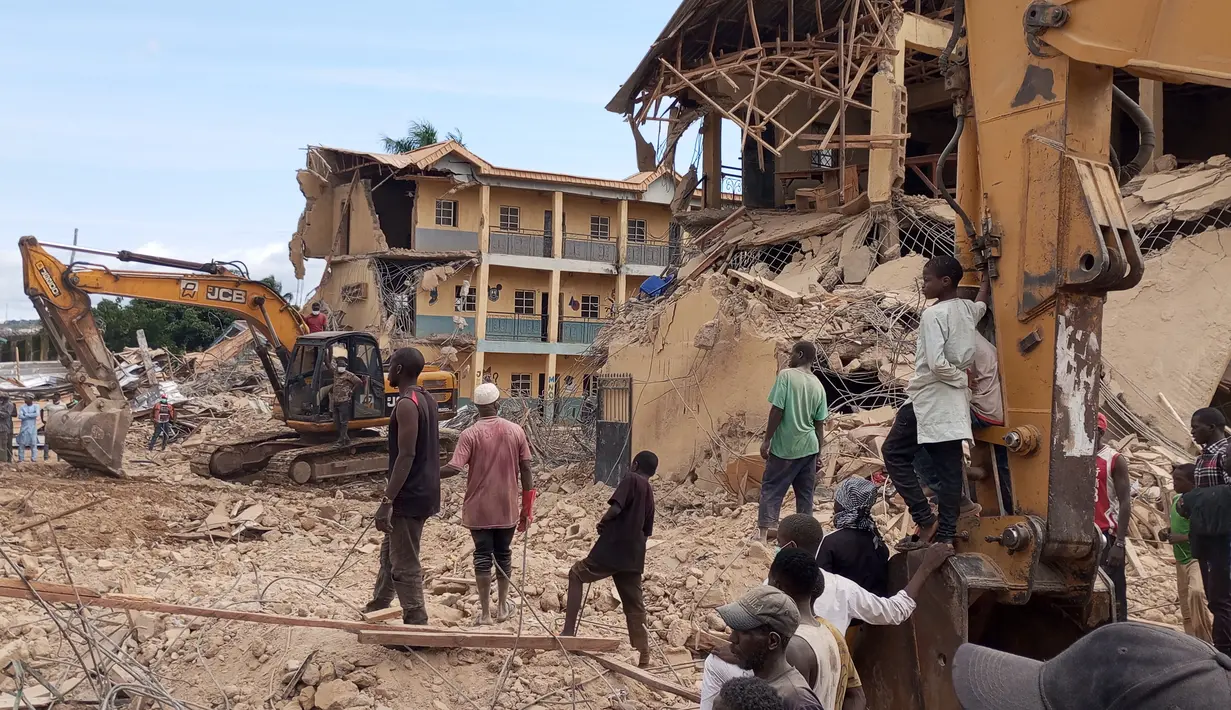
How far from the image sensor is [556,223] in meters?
36.2

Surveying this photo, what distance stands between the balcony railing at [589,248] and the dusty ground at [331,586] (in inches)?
894

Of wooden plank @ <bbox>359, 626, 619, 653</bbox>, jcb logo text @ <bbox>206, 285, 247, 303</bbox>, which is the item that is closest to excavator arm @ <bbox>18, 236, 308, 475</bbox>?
jcb logo text @ <bbox>206, 285, 247, 303</bbox>

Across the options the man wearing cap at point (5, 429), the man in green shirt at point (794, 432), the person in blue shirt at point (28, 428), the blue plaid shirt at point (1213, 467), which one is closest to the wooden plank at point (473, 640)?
the man in green shirt at point (794, 432)

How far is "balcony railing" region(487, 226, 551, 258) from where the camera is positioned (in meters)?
35.2

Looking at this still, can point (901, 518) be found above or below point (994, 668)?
below

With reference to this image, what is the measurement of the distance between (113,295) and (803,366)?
1151cm

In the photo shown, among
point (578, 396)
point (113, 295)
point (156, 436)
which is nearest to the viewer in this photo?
point (113, 295)

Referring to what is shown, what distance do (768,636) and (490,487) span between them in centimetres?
379

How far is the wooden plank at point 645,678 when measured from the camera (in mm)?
5387

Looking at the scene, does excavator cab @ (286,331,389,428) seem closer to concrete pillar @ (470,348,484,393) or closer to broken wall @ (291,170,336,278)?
concrete pillar @ (470,348,484,393)

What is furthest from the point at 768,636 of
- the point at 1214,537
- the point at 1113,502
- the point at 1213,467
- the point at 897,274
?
the point at 897,274

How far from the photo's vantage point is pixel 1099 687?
5.12 feet

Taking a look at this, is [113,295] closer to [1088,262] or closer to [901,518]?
[901,518]

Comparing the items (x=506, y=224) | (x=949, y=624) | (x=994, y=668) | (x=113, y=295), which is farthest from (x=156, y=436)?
(x=994, y=668)
